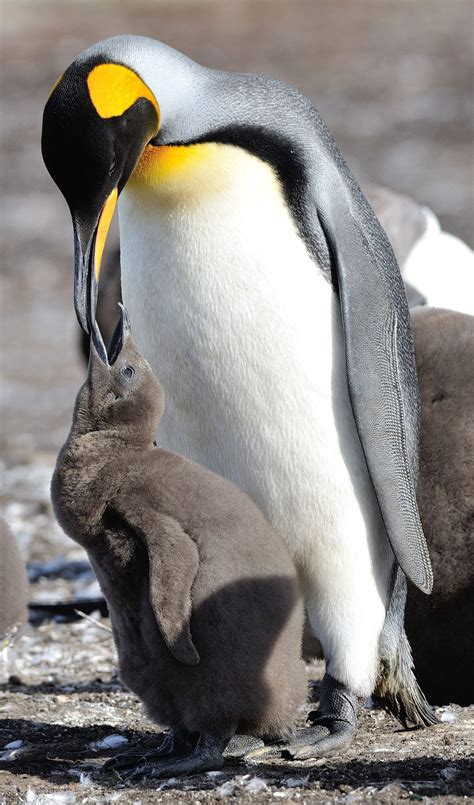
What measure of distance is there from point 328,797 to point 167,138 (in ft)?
6.08

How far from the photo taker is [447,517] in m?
4.17

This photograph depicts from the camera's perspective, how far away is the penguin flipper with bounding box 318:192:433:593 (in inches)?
153

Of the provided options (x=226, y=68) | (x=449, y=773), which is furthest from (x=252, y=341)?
(x=226, y=68)

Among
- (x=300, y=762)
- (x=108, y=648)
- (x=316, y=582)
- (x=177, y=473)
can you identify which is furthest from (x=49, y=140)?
(x=108, y=648)

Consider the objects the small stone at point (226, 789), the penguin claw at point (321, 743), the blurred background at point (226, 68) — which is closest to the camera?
the small stone at point (226, 789)

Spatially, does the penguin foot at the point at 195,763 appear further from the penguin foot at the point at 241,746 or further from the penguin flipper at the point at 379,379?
the penguin flipper at the point at 379,379

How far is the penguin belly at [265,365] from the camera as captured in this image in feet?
12.8

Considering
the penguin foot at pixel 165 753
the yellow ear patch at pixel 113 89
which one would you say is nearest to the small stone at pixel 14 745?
the penguin foot at pixel 165 753

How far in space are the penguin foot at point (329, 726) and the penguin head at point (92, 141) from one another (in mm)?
1195

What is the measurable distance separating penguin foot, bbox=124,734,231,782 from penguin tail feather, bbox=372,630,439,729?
2.44 ft

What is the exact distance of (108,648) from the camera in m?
5.21

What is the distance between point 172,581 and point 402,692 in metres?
1.06

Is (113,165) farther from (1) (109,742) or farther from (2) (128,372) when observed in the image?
(1) (109,742)

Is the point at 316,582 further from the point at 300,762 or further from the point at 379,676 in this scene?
the point at 300,762
